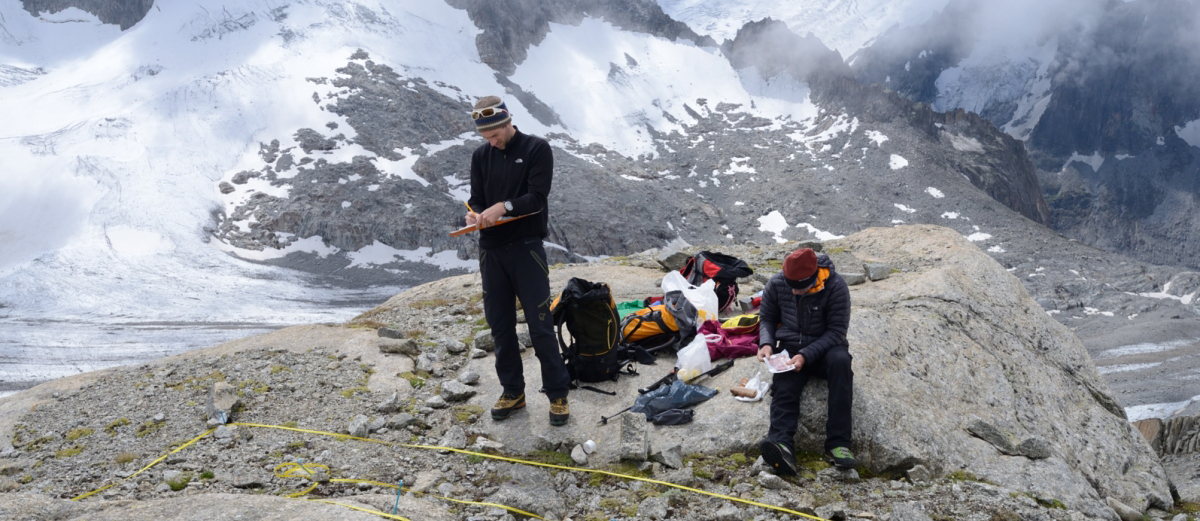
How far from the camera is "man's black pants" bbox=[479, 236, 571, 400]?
645cm

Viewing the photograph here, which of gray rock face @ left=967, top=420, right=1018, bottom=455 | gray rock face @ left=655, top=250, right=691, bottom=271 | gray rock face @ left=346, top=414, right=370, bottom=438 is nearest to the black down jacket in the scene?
gray rock face @ left=967, top=420, right=1018, bottom=455

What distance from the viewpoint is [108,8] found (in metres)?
154

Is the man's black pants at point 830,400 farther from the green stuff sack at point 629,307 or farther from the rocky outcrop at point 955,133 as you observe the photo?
the rocky outcrop at point 955,133

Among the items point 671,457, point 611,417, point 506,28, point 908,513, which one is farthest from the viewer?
point 506,28

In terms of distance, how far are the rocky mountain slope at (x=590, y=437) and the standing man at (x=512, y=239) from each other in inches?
24.8

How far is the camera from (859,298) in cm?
1006

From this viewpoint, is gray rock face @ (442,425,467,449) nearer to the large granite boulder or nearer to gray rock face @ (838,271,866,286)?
the large granite boulder

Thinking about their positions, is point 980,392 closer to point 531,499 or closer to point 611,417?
point 611,417

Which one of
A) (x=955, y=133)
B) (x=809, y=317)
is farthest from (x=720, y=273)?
(x=955, y=133)

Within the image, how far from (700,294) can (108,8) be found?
199483mm

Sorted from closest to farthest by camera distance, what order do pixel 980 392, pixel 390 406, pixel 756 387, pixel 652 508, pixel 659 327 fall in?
pixel 652 508
pixel 756 387
pixel 390 406
pixel 980 392
pixel 659 327

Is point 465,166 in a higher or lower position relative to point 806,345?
higher

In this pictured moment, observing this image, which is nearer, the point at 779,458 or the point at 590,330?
the point at 779,458

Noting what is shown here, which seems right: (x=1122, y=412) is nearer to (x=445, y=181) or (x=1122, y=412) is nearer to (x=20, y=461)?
(x=20, y=461)
